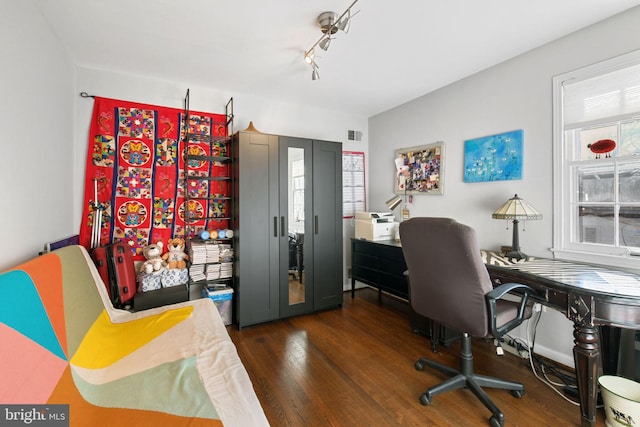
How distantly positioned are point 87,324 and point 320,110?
333 cm

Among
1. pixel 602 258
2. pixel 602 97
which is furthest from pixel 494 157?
pixel 602 258

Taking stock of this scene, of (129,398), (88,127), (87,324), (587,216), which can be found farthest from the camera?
(88,127)

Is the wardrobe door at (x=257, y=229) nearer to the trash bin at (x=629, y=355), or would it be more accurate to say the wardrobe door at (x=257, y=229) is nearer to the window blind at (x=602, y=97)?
the window blind at (x=602, y=97)

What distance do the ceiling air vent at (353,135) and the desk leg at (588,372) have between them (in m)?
3.23

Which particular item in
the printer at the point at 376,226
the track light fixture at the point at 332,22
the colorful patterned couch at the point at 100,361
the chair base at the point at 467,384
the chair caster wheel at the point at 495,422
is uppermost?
the track light fixture at the point at 332,22

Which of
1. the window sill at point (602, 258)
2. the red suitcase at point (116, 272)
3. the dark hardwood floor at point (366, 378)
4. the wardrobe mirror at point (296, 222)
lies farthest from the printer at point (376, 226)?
the red suitcase at point (116, 272)

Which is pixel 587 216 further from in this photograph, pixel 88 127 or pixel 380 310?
pixel 88 127

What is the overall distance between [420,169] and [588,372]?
235cm

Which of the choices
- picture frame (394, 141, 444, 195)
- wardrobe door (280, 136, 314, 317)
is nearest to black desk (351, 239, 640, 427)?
picture frame (394, 141, 444, 195)

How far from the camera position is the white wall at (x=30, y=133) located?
55.6 inches

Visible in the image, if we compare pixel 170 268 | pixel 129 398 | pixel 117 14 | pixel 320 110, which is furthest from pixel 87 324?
pixel 320 110

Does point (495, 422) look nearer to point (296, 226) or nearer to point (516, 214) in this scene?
point (516, 214)

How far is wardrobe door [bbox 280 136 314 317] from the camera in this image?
311 cm

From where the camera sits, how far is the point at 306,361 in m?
2.29
